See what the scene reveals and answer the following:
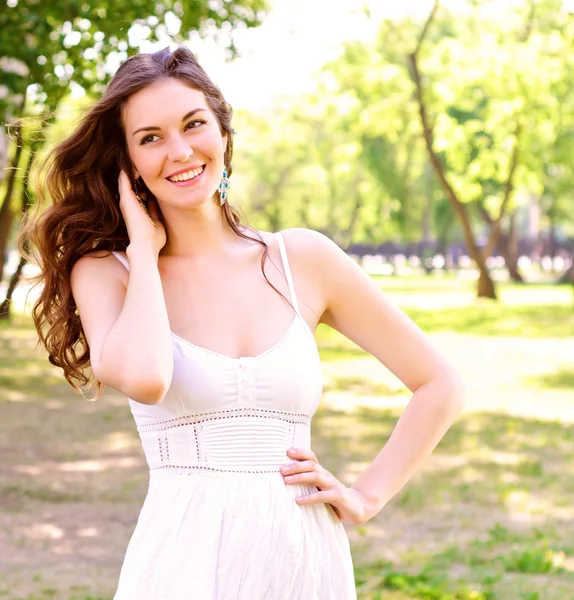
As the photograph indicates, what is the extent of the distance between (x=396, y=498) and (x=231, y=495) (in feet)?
19.8

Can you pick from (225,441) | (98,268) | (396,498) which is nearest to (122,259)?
(98,268)

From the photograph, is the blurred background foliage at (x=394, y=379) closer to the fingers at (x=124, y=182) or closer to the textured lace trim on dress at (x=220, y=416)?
the fingers at (x=124, y=182)

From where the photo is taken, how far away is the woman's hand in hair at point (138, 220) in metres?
2.63

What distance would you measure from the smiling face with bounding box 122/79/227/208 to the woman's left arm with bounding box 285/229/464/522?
1.11 feet

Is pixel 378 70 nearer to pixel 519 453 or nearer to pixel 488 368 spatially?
pixel 488 368

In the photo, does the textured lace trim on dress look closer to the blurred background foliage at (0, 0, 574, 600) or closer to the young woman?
the young woman

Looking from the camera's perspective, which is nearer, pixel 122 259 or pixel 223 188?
pixel 122 259

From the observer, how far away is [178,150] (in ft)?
8.38

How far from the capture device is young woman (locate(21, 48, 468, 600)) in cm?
245

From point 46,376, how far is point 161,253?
44.1ft

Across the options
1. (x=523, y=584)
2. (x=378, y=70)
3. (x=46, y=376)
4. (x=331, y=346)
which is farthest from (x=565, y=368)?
(x=378, y=70)

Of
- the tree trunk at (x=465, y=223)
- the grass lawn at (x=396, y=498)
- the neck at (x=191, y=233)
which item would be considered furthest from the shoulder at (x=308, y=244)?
the tree trunk at (x=465, y=223)

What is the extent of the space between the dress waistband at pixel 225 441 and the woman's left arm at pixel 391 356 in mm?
304

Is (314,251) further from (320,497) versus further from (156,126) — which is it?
(320,497)
